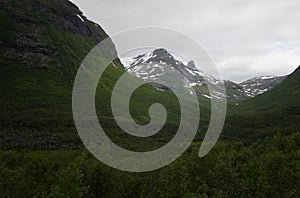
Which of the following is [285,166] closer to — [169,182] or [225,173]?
[225,173]

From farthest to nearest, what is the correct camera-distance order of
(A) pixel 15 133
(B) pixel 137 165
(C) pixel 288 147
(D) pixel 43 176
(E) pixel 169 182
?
(A) pixel 15 133, (C) pixel 288 147, (B) pixel 137 165, (D) pixel 43 176, (E) pixel 169 182

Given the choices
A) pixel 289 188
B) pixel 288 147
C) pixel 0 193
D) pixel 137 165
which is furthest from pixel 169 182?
pixel 288 147

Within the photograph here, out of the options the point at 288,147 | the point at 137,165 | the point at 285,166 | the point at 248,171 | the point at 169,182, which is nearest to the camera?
the point at 169,182

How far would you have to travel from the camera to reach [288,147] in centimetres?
9431

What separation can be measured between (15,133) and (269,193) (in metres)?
155

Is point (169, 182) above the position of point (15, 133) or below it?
above

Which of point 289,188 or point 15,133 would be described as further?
point 15,133

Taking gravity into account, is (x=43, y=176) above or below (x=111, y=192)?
below

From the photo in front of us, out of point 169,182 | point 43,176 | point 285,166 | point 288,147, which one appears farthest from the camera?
point 288,147

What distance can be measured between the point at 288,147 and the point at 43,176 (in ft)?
214

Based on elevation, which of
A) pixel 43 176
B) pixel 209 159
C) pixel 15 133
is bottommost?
pixel 15 133

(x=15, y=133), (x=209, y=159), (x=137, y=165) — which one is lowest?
(x=15, y=133)

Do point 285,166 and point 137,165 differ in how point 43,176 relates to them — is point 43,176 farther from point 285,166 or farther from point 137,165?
point 285,166

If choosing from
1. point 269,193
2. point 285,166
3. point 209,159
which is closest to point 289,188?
point 269,193
